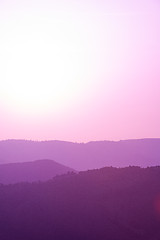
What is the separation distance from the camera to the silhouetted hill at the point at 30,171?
49.8 meters

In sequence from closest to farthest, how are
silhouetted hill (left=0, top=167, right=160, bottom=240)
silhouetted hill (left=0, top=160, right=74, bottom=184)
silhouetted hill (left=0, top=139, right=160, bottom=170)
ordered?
silhouetted hill (left=0, top=167, right=160, bottom=240) → silhouetted hill (left=0, top=160, right=74, bottom=184) → silhouetted hill (left=0, top=139, right=160, bottom=170)

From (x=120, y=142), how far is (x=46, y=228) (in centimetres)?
10080

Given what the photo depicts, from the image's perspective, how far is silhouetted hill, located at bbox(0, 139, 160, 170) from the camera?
348 ft

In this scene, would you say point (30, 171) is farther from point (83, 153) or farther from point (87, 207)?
point (83, 153)

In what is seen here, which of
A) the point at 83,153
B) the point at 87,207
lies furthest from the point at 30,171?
the point at 83,153

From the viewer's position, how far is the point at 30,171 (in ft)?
170

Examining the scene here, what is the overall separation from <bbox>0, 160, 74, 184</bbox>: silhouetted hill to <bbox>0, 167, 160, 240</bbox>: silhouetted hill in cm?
1475

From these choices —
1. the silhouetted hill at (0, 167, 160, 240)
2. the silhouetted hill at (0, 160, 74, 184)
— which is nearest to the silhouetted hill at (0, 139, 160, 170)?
the silhouetted hill at (0, 160, 74, 184)

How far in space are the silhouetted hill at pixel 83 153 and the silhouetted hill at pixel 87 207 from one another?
6691 cm

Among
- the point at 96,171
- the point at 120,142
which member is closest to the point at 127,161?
the point at 120,142

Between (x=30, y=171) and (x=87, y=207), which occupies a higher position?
(x=30, y=171)

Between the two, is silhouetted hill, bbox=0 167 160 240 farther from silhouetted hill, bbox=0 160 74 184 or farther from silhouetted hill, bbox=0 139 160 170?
silhouetted hill, bbox=0 139 160 170

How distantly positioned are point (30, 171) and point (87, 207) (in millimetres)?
23690

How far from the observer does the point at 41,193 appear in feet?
106
